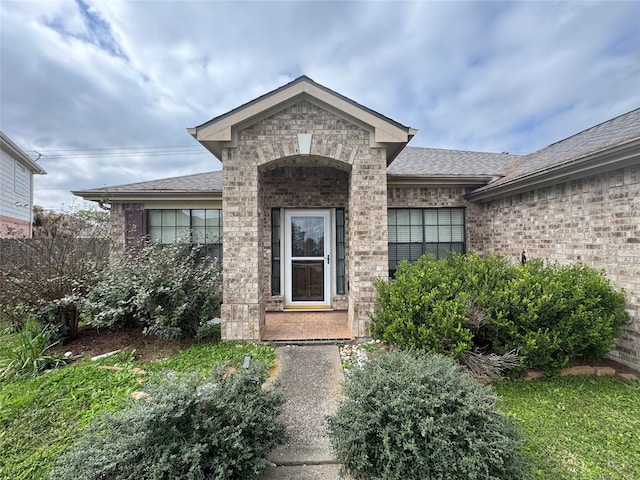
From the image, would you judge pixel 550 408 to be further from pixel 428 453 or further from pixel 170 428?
pixel 170 428

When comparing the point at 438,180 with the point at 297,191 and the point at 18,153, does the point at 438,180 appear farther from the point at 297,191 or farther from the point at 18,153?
the point at 18,153

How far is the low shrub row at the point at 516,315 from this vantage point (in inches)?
153

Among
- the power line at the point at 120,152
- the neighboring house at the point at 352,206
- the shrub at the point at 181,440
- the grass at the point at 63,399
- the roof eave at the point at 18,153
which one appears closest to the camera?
the shrub at the point at 181,440

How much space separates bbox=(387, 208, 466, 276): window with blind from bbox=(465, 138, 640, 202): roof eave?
112cm

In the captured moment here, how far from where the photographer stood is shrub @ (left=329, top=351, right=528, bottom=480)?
2.08 metres

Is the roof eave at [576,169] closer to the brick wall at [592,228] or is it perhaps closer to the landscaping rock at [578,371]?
the brick wall at [592,228]

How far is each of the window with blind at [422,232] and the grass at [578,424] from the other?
3930 mm

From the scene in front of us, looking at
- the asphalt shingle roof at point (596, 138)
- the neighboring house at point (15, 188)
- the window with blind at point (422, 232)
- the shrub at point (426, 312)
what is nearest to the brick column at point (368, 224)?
the shrub at point (426, 312)

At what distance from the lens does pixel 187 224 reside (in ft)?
25.6

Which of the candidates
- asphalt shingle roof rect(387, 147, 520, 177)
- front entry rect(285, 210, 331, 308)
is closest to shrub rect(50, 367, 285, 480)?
front entry rect(285, 210, 331, 308)

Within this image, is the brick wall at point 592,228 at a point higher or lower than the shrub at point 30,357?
higher

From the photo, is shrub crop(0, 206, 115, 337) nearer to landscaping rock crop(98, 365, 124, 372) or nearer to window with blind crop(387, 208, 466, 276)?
landscaping rock crop(98, 365, 124, 372)

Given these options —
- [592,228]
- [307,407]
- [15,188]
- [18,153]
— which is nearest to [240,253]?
[307,407]

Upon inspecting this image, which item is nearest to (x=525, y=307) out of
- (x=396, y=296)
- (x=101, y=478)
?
(x=396, y=296)
